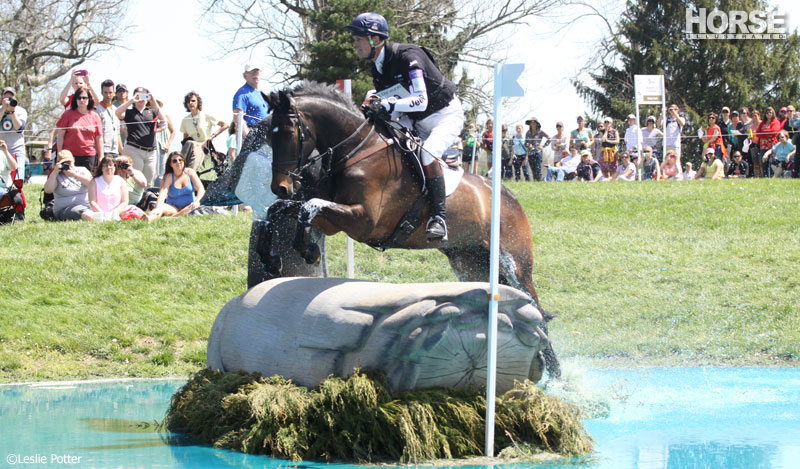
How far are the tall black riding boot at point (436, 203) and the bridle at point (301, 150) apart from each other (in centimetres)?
63

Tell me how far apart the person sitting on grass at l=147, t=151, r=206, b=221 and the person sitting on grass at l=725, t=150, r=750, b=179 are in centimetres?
1204

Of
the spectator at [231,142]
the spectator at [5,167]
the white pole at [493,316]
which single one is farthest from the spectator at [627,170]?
the white pole at [493,316]

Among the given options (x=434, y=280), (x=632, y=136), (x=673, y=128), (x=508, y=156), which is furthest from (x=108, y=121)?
(x=673, y=128)

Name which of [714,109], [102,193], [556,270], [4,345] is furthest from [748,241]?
[714,109]

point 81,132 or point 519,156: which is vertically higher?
point 81,132

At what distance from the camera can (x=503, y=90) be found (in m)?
5.37

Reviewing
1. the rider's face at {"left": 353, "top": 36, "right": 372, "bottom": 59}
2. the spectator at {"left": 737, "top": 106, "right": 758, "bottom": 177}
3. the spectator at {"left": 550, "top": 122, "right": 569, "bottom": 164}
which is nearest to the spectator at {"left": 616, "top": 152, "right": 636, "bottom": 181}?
the spectator at {"left": 550, "top": 122, "right": 569, "bottom": 164}

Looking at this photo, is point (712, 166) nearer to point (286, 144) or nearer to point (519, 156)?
point (519, 156)

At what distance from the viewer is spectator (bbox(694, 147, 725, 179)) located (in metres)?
19.2

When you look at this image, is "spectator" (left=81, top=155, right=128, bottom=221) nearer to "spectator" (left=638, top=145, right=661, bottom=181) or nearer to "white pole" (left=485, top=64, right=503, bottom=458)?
"white pole" (left=485, top=64, right=503, bottom=458)

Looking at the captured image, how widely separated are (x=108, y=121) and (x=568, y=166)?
10.6m

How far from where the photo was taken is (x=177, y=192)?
1280 cm

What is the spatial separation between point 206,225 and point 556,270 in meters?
4.79

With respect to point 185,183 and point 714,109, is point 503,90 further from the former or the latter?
point 714,109
